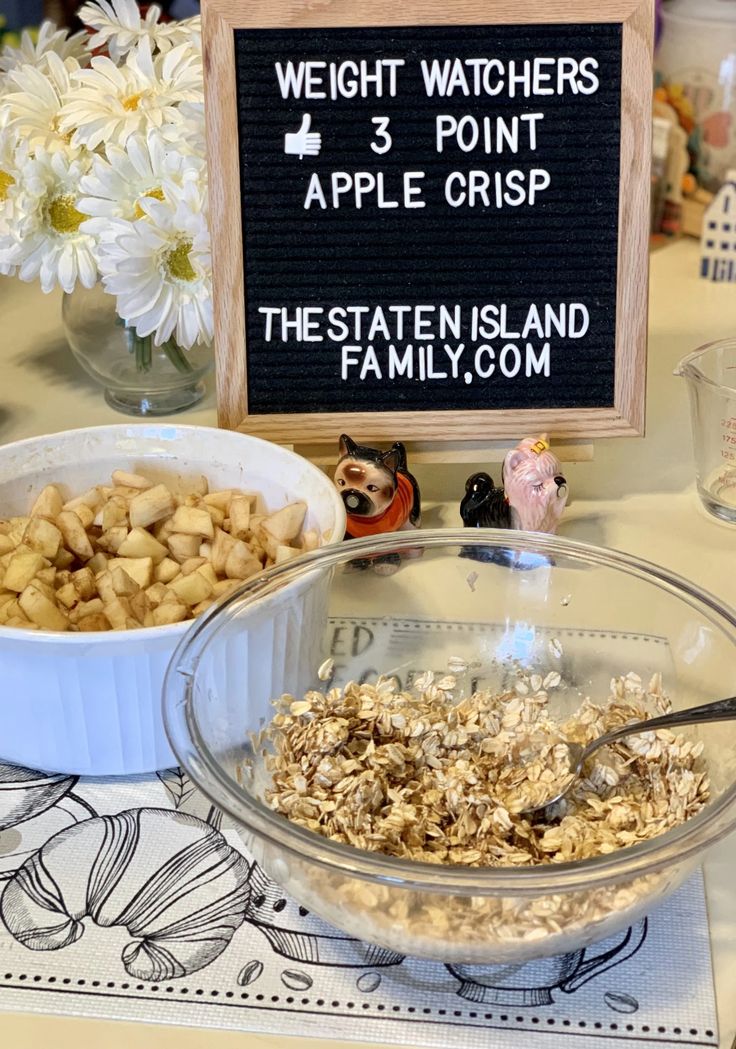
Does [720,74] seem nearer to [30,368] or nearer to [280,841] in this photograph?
[30,368]

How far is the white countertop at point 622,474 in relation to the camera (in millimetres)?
627

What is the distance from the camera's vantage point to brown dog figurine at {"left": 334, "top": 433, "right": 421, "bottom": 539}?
94 centimetres

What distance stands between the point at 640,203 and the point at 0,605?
1.86 feet

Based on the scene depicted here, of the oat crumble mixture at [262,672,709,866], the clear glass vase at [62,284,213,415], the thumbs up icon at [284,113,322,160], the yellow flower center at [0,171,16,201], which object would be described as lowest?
the oat crumble mixture at [262,672,709,866]

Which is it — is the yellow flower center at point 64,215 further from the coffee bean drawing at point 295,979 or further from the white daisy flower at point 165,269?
the coffee bean drawing at point 295,979

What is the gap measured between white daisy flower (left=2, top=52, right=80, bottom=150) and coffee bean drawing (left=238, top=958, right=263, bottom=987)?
2.22 ft

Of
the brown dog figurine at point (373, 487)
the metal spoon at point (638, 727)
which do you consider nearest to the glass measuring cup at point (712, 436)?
the brown dog figurine at point (373, 487)

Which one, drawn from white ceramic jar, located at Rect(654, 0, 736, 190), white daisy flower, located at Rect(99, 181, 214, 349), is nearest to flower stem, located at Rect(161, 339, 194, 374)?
white daisy flower, located at Rect(99, 181, 214, 349)

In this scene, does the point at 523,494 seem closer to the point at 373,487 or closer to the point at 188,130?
the point at 373,487

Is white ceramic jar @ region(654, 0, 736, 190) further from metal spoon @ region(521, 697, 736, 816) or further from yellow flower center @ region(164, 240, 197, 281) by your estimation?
metal spoon @ region(521, 697, 736, 816)

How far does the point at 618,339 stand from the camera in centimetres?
100

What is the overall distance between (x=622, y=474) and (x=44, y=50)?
629mm

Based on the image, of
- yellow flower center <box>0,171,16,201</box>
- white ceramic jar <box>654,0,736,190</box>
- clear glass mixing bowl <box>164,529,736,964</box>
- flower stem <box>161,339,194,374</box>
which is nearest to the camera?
clear glass mixing bowl <box>164,529,736,964</box>

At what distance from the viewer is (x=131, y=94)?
1.01m
